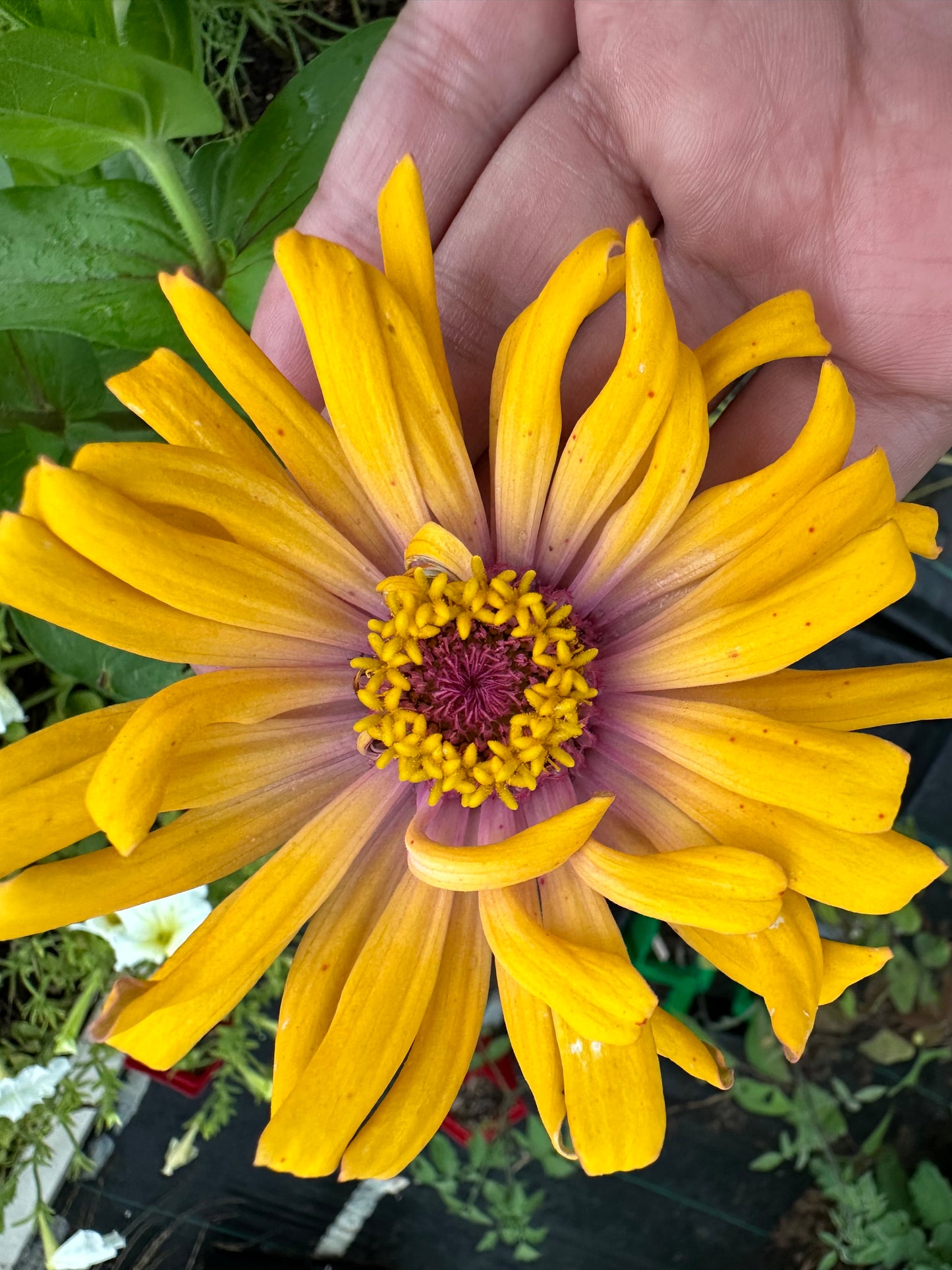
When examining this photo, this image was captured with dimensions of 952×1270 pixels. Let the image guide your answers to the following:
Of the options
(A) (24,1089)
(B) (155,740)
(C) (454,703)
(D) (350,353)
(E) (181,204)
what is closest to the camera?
(B) (155,740)

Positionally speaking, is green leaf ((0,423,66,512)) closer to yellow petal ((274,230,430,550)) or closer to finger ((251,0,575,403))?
finger ((251,0,575,403))

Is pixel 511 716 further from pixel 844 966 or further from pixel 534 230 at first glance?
pixel 534 230

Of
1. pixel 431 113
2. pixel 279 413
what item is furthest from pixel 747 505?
pixel 431 113

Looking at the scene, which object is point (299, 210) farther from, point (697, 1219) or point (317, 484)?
point (697, 1219)

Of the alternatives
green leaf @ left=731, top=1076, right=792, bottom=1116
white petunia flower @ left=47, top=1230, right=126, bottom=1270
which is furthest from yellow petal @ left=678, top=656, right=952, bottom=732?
green leaf @ left=731, top=1076, right=792, bottom=1116

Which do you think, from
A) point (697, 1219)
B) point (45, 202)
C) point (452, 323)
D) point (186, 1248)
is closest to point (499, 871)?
point (452, 323)

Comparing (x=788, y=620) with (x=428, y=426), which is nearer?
(x=788, y=620)
